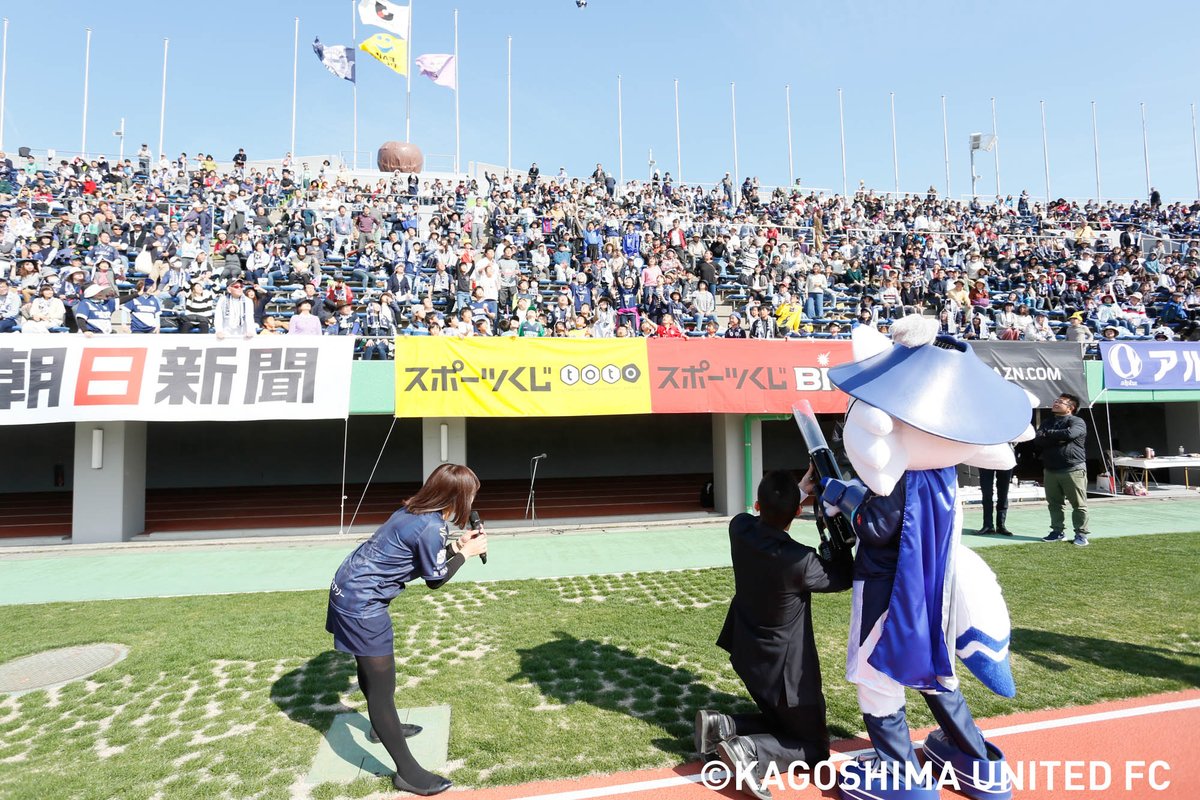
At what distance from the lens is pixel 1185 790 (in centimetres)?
321

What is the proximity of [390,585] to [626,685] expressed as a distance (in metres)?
2.16

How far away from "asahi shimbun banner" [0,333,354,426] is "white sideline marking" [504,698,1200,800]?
28.0 ft

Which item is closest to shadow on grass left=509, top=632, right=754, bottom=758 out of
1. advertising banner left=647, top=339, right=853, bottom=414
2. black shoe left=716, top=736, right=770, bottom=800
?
black shoe left=716, top=736, right=770, bottom=800

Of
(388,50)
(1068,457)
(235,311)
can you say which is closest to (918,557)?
(1068,457)

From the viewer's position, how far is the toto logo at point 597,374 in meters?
11.3

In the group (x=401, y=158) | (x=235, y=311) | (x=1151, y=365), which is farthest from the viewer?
(x=401, y=158)

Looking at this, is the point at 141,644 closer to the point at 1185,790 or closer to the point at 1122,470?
the point at 1185,790

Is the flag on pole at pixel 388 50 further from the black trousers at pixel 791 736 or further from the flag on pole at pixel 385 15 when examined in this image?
the black trousers at pixel 791 736

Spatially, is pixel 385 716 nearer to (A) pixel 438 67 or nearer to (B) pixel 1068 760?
(B) pixel 1068 760

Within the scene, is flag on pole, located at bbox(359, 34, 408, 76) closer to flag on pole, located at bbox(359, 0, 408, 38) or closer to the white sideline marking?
flag on pole, located at bbox(359, 0, 408, 38)

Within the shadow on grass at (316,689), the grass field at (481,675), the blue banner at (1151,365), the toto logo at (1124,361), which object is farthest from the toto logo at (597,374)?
the toto logo at (1124,361)

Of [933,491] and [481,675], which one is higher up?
[933,491]

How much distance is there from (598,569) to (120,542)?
28.0 feet

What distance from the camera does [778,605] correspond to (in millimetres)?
3250
